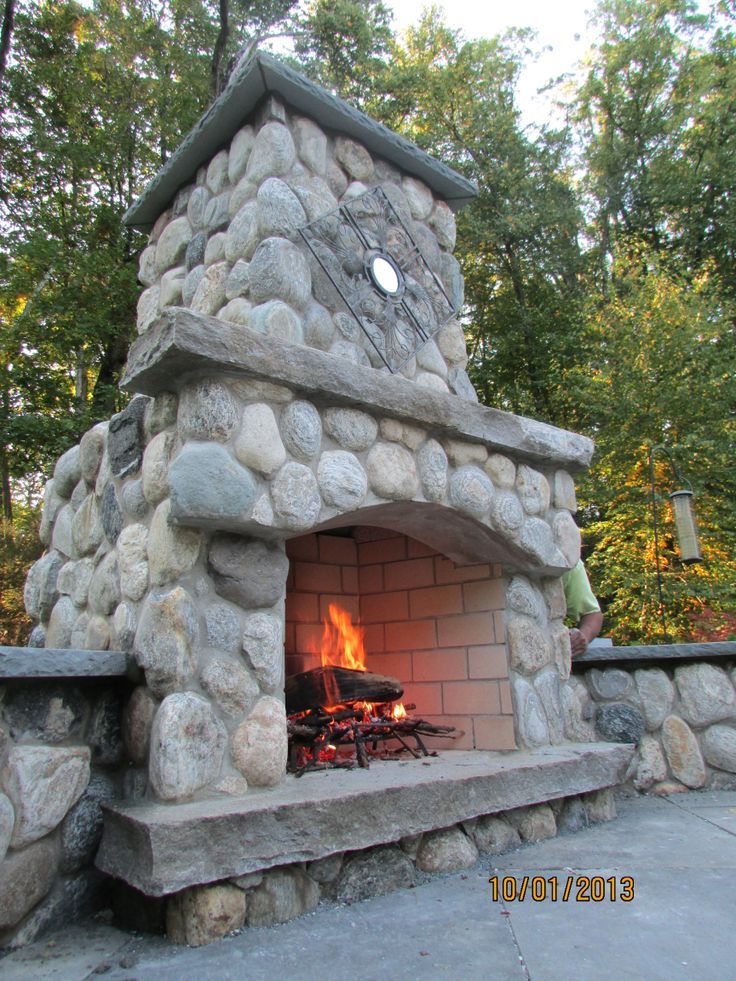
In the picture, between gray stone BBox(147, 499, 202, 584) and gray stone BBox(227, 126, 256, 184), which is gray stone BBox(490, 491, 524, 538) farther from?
gray stone BBox(227, 126, 256, 184)

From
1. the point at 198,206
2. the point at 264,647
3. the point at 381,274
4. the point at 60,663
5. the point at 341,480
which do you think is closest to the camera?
the point at 60,663

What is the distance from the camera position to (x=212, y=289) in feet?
11.0

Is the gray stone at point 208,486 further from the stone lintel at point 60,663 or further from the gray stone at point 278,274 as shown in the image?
the gray stone at point 278,274

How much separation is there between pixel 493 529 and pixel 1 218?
949 cm

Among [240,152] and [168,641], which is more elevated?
[240,152]

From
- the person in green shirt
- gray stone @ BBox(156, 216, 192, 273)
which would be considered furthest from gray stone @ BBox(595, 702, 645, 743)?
gray stone @ BBox(156, 216, 192, 273)

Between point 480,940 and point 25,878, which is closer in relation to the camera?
point 480,940

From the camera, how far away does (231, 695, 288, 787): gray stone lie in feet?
7.98

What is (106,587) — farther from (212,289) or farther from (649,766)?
(649,766)

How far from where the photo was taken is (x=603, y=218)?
45.6 feet

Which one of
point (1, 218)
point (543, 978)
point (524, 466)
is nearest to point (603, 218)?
point (1, 218)

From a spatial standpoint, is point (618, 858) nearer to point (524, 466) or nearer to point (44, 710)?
point (524, 466)

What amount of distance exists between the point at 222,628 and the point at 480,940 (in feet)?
4.01

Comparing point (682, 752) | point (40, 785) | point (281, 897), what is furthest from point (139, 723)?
point (682, 752)
